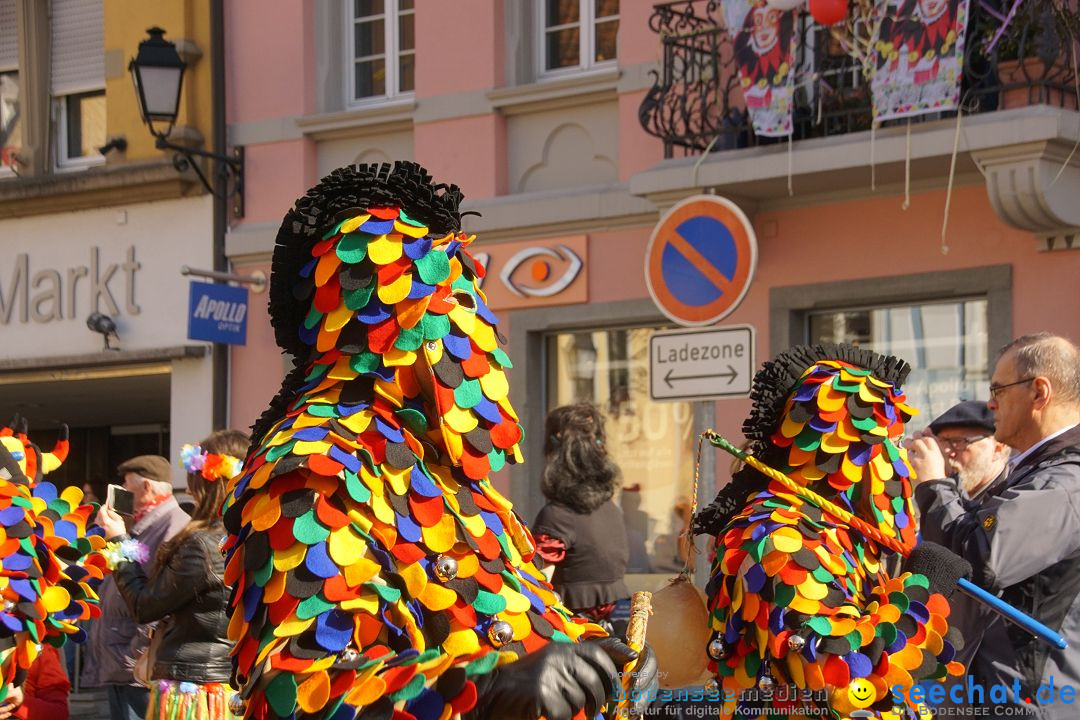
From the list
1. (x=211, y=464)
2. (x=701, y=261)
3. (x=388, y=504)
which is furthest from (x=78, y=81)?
(x=388, y=504)

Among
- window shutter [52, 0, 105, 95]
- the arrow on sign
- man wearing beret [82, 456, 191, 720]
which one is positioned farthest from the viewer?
window shutter [52, 0, 105, 95]

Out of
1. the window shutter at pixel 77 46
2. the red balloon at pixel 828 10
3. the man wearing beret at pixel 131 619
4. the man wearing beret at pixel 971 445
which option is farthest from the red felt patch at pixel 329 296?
the window shutter at pixel 77 46

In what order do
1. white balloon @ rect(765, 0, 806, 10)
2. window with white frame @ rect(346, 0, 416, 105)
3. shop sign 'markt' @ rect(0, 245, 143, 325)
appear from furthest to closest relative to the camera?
1. shop sign 'markt' @ rect(0, 245, 143, 325)
2. window with white frame @ rect(346, 0, 416, 105)
3. white balloon @ rect(765, 0, 806, 10)

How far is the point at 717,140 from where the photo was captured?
35.0ft

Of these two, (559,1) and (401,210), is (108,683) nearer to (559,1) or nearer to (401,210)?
(401,210)

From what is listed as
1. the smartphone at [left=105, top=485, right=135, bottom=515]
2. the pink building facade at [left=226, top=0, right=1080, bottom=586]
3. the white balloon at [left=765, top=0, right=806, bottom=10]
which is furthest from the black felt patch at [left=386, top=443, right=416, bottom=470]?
the white balloon at [left=765, top=0, right=806, bottom=10]

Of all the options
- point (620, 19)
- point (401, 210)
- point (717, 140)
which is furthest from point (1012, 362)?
point (620, 19)

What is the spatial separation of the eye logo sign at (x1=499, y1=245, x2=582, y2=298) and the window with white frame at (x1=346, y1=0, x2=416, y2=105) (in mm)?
1926

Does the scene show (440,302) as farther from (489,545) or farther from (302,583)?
(302,583)

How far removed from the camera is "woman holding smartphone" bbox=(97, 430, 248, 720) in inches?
222

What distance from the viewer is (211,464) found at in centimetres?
587

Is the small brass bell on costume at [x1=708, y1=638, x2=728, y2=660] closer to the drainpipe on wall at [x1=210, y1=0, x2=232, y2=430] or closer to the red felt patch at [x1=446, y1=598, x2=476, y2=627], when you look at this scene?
the red felt patch at [x1=446, y1=598, x2=476, y2=627]

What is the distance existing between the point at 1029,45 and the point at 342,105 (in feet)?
18.9

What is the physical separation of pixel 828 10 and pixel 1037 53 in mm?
1213
